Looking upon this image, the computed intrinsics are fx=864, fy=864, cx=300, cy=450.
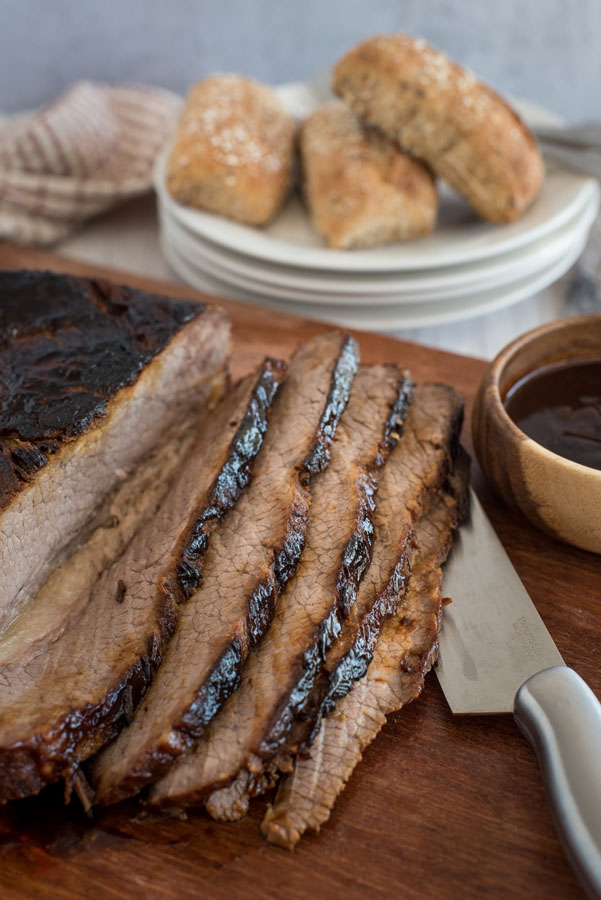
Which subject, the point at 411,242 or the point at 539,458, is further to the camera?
the point at 411,242

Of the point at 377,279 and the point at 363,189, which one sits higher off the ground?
the point at 363,189

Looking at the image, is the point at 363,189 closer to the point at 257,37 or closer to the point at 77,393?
the point at 77,393

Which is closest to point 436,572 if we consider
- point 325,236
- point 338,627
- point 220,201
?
point 338,627

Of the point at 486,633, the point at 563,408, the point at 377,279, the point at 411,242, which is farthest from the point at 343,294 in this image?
the point at 486,633

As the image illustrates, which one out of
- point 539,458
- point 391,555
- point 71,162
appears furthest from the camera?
point 71,162

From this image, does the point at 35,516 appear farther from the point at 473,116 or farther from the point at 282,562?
the point at 473,116

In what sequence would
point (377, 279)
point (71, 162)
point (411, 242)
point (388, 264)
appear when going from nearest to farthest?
point (388, 264) < point (377, 279) < point (411, 242) < point (71, 162)

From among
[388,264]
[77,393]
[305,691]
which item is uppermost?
[77,393]
